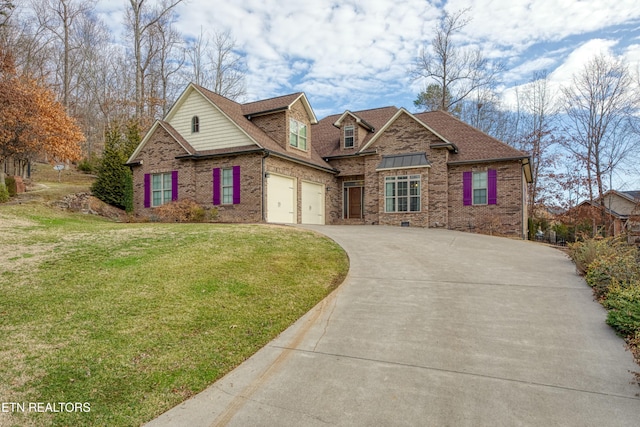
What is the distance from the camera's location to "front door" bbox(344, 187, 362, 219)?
21295 millimetres

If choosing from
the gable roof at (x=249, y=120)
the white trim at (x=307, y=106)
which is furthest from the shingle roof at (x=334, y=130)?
the white trim at (x=307, y=106)

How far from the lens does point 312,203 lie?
19.5 m

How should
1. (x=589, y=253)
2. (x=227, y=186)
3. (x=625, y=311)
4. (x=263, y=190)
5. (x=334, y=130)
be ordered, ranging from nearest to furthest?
(x=625, y=311)
(x=589, y=253)
(x=263, y=190)
(x=227, y=186)
(x=334, y=130)

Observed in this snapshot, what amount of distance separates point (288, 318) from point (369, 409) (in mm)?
2261

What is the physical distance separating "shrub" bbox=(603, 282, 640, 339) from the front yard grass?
4054 mm

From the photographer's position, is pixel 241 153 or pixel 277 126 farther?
pixel 277 126

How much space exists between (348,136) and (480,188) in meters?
7.56

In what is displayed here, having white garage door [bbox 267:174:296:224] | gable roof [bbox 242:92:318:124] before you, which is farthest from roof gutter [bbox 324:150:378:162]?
white garage door [bbox 267:174:296:224]

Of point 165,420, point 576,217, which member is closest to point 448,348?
point 165,420

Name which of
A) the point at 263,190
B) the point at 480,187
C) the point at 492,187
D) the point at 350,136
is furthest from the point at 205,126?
the point at 492,187

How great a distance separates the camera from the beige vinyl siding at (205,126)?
17281 millimetres

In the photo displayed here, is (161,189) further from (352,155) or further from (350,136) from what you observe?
(350,136)

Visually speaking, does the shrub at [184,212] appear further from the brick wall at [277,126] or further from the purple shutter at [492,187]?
the purple shutter at [492,187]

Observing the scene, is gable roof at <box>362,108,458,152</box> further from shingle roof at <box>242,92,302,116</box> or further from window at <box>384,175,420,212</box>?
shingle roof at <box>242,92,302,116</box>
